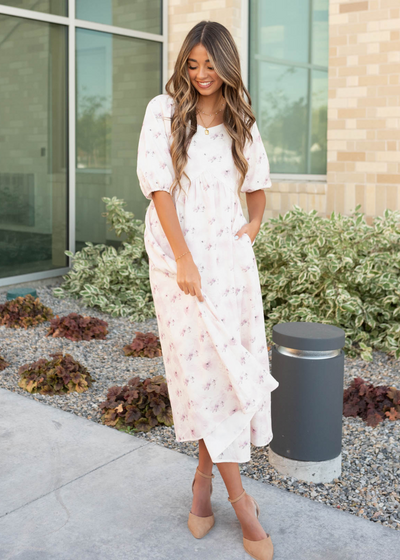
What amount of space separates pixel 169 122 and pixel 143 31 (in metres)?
5.65

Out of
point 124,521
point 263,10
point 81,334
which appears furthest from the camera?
point 263,10

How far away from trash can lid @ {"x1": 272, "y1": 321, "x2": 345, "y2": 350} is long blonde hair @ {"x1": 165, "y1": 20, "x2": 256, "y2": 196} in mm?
781

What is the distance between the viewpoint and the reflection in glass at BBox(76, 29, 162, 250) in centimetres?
700

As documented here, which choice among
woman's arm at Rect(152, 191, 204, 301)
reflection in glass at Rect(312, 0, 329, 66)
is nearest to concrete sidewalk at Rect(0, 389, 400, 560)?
woman's arm at Rect(152, 191, 204, 301)

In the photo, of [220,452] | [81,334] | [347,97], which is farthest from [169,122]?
[347,97]

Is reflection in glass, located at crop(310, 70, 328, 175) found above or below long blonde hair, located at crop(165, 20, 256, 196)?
above

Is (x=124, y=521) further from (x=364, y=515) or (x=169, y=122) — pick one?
(x=169, y=122)

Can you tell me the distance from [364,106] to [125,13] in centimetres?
293

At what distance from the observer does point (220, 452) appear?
2279mm

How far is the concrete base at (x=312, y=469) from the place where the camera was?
2879mm

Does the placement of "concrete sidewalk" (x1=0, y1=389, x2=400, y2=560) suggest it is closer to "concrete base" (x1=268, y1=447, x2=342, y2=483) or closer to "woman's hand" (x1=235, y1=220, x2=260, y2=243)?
"concrete base" (x1=268, y1=447, x2=342, y2=483)

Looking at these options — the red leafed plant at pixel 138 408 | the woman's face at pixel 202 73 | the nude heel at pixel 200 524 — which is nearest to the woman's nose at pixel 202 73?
the woman's face at pixel 202 73

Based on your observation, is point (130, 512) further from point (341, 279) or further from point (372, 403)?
point (341, 279)

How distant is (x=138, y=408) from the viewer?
3.52 meters
